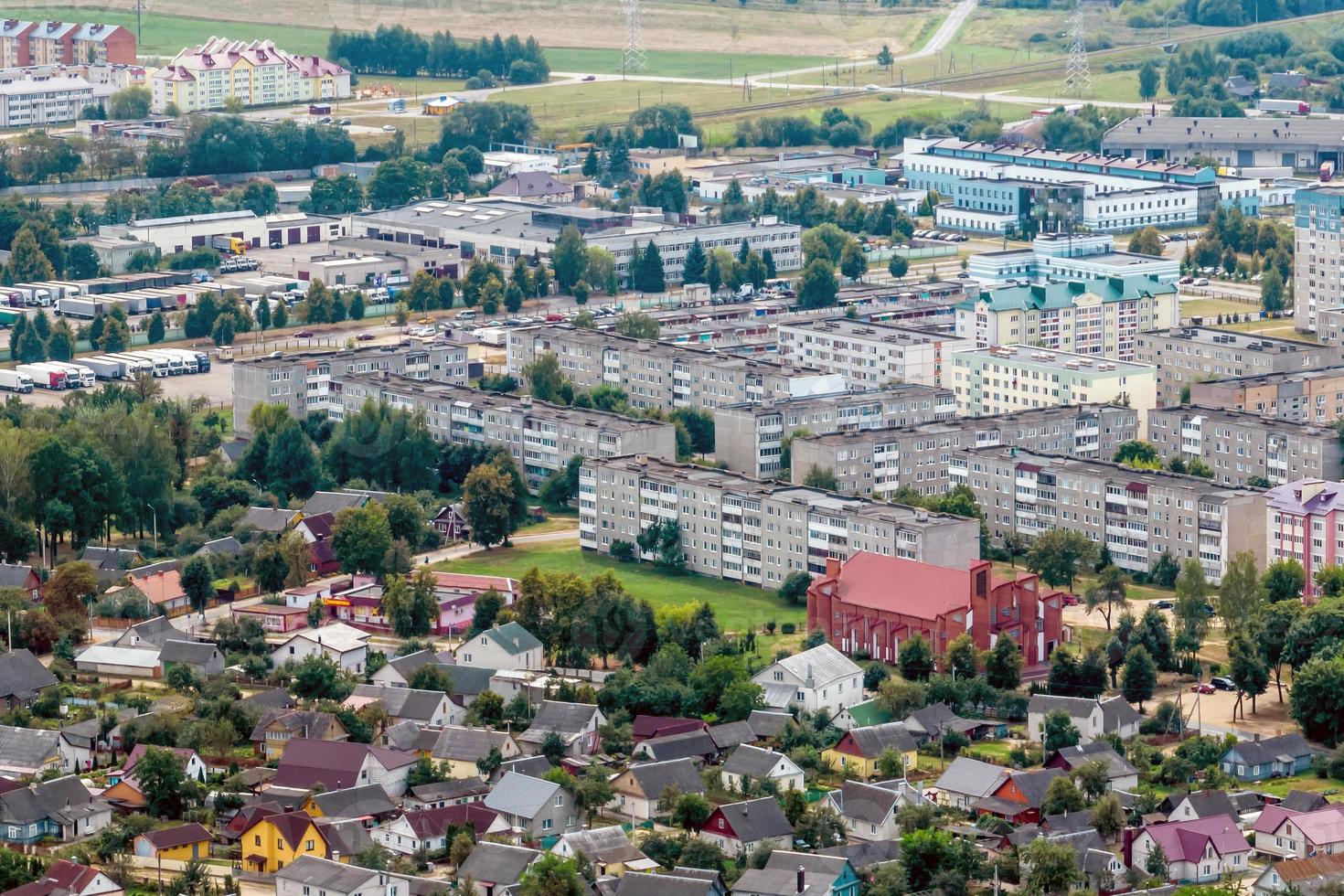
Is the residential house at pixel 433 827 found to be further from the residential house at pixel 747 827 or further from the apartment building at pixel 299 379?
the apartment building at pixel 299 379

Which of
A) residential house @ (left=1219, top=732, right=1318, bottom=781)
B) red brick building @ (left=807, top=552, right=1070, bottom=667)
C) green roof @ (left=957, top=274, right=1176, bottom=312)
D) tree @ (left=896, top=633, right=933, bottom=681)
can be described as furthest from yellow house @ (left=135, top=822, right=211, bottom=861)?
green roof @ (left=957, top=274, right=1176, bottom=312)

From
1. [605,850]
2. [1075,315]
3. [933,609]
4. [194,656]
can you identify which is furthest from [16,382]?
[605,850]

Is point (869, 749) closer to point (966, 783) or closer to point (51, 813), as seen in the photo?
point (966, 783)

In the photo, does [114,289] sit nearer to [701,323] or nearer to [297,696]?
[701,323]

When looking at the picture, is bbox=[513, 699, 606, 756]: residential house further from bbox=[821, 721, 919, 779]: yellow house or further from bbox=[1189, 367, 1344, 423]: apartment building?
bbox=[1189, 367, 1344, 423]: apartment building

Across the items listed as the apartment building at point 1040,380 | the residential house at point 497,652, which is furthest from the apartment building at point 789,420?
the residential house at point 497,652

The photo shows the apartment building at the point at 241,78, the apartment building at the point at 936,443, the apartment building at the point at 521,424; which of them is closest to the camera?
the apartment building at the point at 936,443
